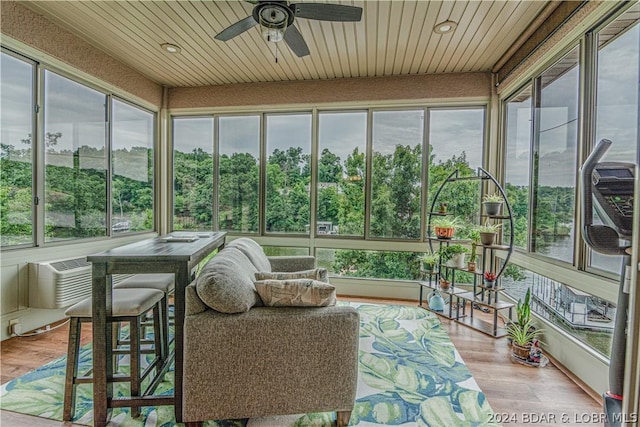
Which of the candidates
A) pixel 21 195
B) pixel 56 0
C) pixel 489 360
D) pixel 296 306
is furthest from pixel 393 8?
pixel 21 195

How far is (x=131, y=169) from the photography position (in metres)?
4.25

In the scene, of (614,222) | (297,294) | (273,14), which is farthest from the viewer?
(273,14)

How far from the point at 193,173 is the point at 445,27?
3.80 meters

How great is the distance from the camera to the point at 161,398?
69.3 inches

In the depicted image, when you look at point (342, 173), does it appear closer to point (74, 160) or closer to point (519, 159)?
point (519, 159)

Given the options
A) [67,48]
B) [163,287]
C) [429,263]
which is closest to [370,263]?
[429,263]

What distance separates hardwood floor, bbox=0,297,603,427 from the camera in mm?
1904

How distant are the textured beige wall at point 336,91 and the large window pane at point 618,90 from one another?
182 cm

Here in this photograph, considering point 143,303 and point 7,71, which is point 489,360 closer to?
point 143,303

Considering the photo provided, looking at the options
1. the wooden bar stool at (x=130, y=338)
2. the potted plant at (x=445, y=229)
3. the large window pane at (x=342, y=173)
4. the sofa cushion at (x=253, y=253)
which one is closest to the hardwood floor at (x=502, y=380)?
the wooden bar stool at (x=130, y=338)

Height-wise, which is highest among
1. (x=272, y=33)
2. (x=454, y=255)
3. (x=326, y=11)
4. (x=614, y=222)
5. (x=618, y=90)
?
(x=326, y=11)

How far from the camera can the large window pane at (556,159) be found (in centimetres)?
256

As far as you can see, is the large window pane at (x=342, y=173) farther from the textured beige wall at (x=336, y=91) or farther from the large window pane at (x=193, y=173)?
the large window pane at (x=193, y=173)

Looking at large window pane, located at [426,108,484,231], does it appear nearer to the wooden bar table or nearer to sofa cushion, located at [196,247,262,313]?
sofa cushion, located at [196,247,262,313]
